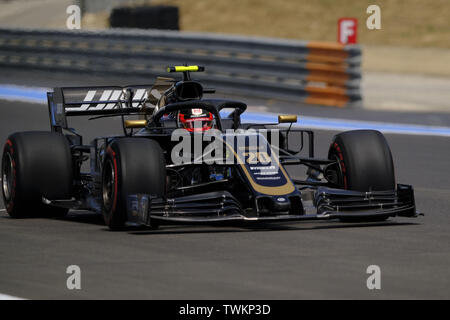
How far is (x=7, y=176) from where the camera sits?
10.9m

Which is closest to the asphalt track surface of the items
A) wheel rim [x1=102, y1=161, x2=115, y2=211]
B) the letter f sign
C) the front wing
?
the front wing

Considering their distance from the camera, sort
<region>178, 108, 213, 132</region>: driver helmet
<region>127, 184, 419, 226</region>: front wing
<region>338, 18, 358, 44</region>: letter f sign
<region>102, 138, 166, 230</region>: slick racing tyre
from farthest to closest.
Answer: <region>338, 18, 358, 44</region>: letter f sign, <region>178, 108, 213, 132</region>: driver helmet, <region>102, 138, 166, 230</region>: slick racing tyre, <region>127, 184, 419, 226</region>: front wing

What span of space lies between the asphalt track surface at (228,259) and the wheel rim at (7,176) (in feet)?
0.78

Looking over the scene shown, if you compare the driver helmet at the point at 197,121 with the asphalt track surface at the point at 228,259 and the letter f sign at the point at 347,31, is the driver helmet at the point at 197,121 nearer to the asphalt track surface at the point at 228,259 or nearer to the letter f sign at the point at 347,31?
the asphalt track surface at the point at 228,259

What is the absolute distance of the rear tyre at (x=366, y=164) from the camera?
1006cm

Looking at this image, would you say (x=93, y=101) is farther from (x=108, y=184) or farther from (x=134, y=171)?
(x=134, y=171)

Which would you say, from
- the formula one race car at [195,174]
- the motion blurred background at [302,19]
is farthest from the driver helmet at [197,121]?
the motion blurred background at [302,19]

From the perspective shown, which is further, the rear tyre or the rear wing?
the rear wing

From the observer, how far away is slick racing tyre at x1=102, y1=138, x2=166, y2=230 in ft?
30.5

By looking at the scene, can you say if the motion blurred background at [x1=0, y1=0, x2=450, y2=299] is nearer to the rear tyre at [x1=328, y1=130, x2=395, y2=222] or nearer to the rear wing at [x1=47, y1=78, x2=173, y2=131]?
the rear tyre at [x1=328, y1=130, x2=395, y2=222]

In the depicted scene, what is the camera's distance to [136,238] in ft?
30.0

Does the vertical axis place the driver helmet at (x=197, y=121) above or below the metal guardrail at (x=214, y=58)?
below

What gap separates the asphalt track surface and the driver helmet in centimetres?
→ 107

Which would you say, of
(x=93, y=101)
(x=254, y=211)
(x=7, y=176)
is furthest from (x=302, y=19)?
(x=254, y=211)
